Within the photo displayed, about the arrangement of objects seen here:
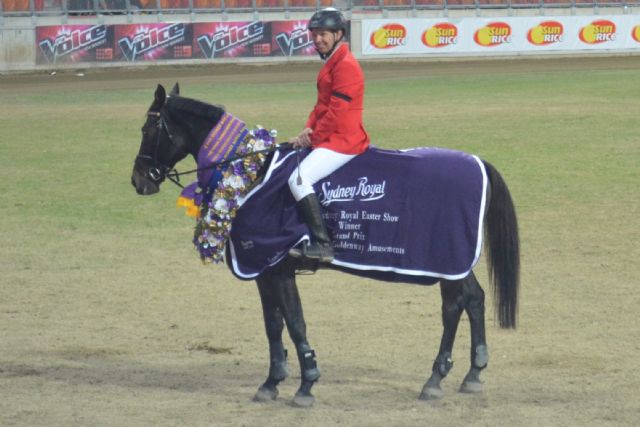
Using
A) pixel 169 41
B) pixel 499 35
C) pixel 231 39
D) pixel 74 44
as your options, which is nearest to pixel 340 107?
pixel 74 44

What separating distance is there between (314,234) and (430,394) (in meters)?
1.35

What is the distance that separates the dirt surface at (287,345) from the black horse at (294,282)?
0.19 m

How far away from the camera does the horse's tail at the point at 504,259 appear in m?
8.21

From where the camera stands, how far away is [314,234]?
302 inches

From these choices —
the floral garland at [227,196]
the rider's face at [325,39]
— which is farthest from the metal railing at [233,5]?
the rider's face at [325,39]

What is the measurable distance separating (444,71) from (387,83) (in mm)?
5066

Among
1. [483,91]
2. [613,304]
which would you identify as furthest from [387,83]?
[613,304]

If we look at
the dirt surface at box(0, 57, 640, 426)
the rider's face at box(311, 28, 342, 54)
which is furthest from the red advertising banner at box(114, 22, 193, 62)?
the rider's face at box(311, 28, 342, 54)

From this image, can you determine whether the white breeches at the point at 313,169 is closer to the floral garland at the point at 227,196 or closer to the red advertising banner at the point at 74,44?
the floral garland at the point at 227,196

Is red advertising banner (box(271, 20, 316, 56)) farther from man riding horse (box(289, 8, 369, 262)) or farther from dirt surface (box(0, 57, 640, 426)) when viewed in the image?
man riding horse (box(289, 8, 369, 262))

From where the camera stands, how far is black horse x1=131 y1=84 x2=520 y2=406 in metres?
7.81

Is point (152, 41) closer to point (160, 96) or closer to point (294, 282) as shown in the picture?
point (160, 96)

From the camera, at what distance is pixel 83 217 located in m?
14.9

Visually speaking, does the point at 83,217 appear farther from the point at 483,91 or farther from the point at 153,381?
the point at 483,91
